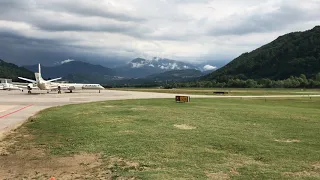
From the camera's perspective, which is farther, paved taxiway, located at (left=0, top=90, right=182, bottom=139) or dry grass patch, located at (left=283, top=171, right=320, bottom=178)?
paved taxiway, located at (left=0, top=90, right=182, bottom=139)

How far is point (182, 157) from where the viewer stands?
12.3 m

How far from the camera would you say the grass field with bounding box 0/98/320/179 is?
1055 cm

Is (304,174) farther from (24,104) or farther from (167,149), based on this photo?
(24,104)

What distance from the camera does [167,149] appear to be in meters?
13.6

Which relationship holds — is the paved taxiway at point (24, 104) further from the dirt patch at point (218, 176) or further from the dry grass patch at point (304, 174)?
the dry grass patch at point (304, 174)

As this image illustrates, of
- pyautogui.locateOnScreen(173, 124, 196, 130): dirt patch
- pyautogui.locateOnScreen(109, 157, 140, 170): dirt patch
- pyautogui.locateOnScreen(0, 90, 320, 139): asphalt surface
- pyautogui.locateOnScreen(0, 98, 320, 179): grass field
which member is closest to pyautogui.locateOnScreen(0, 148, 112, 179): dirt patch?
pyautogui.locateOnScreen(0, 98, 320, 179): grass field

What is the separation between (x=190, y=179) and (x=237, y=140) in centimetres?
664

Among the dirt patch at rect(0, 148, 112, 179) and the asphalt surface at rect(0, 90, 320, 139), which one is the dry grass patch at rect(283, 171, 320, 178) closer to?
the dirt patch at rect(0, 148, 112, 179)

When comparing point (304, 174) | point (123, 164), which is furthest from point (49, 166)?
point (304, 174)

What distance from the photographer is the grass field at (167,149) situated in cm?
1055

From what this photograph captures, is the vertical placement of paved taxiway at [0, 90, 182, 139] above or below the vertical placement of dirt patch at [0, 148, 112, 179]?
above

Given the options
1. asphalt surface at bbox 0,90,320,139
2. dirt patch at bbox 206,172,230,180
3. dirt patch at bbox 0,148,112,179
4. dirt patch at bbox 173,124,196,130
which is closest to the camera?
dirt patch at bbox 206,172,230,180

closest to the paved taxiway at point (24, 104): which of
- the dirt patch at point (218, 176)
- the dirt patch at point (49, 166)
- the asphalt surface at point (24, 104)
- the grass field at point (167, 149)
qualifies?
the asphalt surface at point (24, 104)

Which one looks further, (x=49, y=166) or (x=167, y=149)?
(x=167, y=149)
